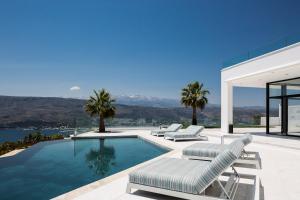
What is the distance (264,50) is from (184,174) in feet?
40.6

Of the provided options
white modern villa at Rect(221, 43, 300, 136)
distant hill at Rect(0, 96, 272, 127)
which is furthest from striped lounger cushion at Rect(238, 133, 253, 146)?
distant hill at Rect(0, 96, 272, 127)

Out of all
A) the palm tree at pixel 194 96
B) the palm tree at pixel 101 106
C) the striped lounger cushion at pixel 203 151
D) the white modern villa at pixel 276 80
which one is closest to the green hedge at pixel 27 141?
the palm tree at pixel 101 106

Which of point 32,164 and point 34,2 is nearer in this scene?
point 32,164

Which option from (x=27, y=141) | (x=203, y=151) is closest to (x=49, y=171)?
(x=203, y=151)

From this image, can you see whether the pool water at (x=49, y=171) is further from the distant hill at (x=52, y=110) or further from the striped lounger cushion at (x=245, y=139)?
the distant hill at (x=52, y=110)

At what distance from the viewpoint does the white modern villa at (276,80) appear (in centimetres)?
1284

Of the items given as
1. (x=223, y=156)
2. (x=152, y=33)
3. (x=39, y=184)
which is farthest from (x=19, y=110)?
(x=223, y=156)

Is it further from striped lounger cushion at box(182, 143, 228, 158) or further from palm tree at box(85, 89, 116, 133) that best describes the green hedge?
striped lounger cushion at box(182, 143, 228, 158)

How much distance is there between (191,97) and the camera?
24734 millimetres

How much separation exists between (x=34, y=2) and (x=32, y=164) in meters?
15.4

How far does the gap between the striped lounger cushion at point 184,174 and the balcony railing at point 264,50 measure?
9832mm

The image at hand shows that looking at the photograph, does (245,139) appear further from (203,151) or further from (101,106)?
(101,106)

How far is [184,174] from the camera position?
13.8 feet

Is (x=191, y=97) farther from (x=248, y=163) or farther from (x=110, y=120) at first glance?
(x=248, y=163)
